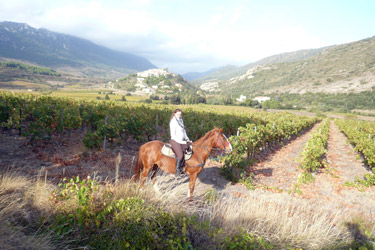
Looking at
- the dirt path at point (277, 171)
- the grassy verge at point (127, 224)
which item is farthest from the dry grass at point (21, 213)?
the dirt path at point (277, 171)

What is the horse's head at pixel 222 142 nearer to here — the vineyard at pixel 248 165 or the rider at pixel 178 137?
the vineyard at pixel 248 165

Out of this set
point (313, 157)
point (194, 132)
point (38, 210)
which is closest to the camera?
point (38, 210)

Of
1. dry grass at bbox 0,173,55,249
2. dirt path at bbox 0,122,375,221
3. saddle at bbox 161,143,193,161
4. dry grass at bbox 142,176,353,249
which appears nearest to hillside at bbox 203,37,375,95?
dirt path at bbox 0,122,375,221

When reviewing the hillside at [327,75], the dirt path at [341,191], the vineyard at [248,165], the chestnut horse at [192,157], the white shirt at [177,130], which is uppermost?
the hillside at [327,75]

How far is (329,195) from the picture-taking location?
8.52m

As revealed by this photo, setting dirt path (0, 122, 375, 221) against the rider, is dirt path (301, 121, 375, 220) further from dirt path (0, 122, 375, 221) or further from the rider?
the rider

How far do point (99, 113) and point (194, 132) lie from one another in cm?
771

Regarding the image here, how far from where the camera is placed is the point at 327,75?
416 feet

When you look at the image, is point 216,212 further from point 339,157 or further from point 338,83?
point 338,83

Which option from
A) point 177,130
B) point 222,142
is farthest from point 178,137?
point 222,142

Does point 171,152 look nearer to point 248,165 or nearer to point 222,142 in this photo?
point 222,142

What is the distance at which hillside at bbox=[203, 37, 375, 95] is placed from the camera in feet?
363

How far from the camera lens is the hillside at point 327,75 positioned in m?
111

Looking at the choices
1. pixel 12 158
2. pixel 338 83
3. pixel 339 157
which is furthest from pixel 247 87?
pixel 12 158
